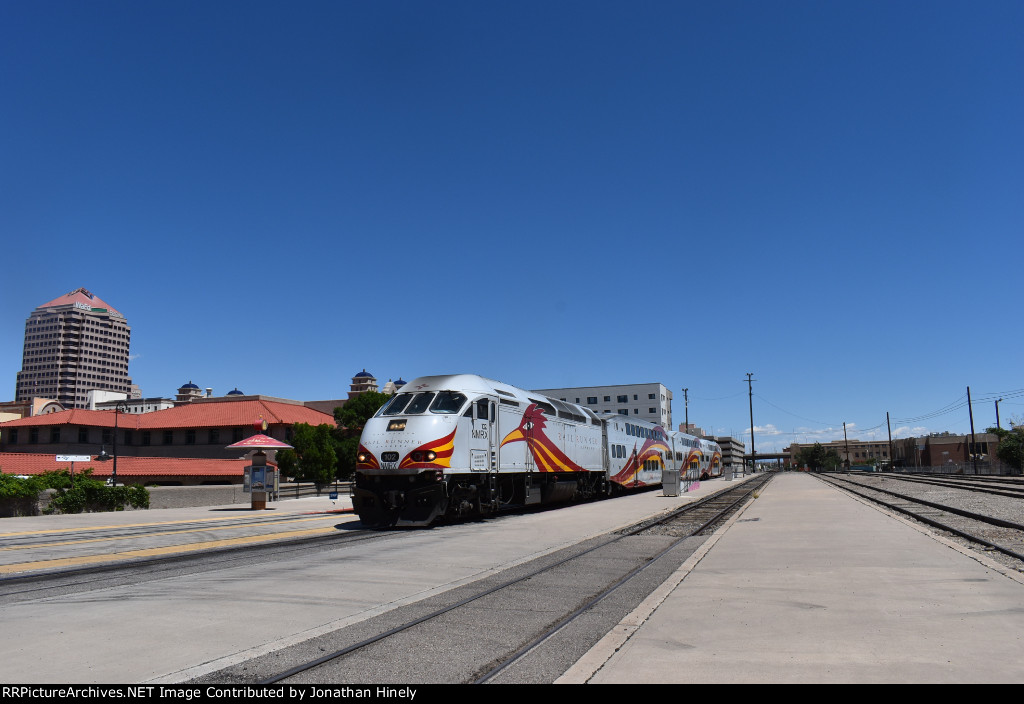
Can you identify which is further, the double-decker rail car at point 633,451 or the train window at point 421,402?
the double-decker rail car at point 633,451

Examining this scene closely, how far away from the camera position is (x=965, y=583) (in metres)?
8.83

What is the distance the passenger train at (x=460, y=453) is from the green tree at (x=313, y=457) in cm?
2614

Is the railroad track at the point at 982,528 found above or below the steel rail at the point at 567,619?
below

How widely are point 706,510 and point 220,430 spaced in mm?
51721

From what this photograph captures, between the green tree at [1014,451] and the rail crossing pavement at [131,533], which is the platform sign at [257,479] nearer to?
the rail crossing pavement at [131,533]

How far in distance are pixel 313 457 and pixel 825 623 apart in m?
46.3

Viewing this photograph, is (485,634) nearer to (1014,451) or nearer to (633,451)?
(633,451)

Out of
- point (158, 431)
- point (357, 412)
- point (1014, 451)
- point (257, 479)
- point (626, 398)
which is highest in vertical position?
point (626, 398)

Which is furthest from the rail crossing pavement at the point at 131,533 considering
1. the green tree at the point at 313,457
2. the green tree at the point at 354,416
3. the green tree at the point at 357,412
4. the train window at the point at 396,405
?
the green tree at the point at 357,412

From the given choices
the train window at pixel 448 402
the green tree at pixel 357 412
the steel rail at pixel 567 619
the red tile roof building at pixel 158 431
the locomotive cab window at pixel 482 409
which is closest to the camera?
the steel rail at pixel 567 619

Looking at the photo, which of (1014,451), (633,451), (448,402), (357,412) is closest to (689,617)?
(448,402)

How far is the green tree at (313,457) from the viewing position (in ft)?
162

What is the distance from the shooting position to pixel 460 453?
1842 centimetres
